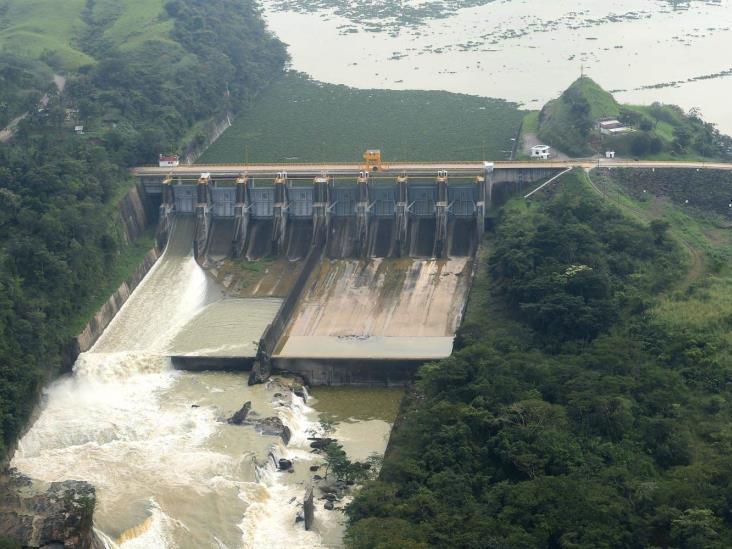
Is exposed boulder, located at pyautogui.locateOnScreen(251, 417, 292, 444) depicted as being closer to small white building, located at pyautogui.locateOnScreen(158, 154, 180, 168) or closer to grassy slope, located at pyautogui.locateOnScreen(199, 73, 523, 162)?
small white building, located at pyautogui.locateOnScreen(158, 154, 180, 168)

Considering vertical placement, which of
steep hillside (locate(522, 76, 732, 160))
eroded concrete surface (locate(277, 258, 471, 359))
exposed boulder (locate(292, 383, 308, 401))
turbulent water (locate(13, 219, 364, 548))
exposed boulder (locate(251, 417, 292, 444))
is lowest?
turbulent water (locate(13, 219, 364, 548))

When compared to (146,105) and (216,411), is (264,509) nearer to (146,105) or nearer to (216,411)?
(216,411)

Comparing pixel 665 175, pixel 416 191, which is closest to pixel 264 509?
pixel 416 191

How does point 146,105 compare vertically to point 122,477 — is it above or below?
above

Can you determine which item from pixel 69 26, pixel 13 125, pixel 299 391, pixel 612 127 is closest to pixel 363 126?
pixel 612 127

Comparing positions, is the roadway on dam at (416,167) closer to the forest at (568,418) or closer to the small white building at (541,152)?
the small white building at (541,152)

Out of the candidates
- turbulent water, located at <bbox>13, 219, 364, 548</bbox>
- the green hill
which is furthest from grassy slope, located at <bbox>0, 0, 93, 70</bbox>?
turbulent water, located at <bbox>13, 219, 364, 548</bbox>

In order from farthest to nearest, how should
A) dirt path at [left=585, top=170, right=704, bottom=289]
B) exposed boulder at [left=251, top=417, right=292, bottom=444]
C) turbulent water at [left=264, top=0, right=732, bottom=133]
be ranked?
turbulent water at [left=264, top=0, right=732, bottom=133] < dirt path at [left=585, top=170, right=704, bottom=289] < exposed boulder at [left=251, top=417, right=292, bottom=444]
